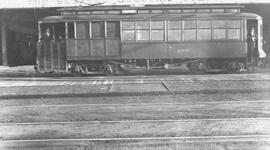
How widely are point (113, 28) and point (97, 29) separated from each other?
770mm

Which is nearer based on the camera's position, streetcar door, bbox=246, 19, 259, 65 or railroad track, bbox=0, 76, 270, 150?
railroad track, bbox=0, 76, 270, 150

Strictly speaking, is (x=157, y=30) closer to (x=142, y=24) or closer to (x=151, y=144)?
(x=142, y=24)

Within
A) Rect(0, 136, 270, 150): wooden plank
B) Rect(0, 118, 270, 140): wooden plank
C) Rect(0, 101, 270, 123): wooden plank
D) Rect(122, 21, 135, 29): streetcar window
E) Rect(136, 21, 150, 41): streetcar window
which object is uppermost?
Rect(122, 21, 135, 29): streetcar window

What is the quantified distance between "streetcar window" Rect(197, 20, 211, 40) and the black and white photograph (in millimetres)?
48

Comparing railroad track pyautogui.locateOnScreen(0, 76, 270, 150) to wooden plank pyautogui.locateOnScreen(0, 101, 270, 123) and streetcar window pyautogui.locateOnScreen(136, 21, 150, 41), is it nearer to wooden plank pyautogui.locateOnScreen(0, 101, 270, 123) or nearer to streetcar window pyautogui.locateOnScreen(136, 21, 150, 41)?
wooden plank pyautogui.locateOnScreen(0, 101, 270, 123)

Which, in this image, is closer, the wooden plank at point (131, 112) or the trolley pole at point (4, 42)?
the wooden plank at point (131, 112)

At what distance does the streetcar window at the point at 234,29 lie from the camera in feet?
62.5

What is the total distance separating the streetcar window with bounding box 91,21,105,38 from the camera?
1889 cm

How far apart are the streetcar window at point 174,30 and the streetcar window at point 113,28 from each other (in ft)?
8.15

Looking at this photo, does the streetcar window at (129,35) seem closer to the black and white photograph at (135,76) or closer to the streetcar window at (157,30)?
the black and white photograph at (135,76)

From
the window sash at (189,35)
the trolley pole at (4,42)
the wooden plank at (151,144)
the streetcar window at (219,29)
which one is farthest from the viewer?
→ the trolley pole at (4,42)

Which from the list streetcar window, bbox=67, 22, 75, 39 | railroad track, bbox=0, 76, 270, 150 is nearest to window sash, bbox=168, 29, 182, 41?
streetcar window, bbox=67, 22, 75, 39

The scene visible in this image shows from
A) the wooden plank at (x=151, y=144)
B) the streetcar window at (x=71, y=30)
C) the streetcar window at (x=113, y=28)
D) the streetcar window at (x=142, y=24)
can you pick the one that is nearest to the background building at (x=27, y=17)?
the streetcar window at (x=71, y=30)

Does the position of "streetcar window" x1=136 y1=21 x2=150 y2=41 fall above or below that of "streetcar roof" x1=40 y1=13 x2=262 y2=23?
below
